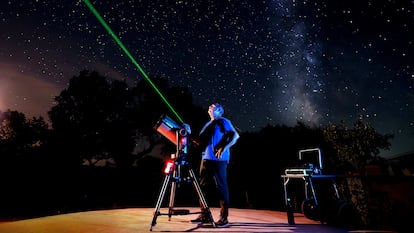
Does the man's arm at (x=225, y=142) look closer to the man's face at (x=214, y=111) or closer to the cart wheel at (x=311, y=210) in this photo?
the man's face at (x=214, y=111)

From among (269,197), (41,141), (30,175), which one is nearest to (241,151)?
(269,197)

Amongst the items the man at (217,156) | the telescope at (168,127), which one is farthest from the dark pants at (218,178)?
the telescope at (168,127)

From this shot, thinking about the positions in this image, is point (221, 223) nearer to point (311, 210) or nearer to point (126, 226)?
point (126, 226)

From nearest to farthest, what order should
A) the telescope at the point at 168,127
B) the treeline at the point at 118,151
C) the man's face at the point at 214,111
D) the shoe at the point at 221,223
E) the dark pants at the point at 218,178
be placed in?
the shoe at the point at 221,223, the dark pants at the point at 218,178, the telescope at the point at 168,127, the man's face at the point at 214,111, the treeline at the point at 118,151

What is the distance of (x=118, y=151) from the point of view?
27516 millimetres

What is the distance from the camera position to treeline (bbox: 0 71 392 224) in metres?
12.4

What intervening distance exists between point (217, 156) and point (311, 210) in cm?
211

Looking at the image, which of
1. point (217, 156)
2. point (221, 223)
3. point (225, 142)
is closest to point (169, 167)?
point (217, 156)

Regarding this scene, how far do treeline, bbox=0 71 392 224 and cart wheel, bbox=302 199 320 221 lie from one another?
781 mm

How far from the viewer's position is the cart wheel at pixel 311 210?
488 cm

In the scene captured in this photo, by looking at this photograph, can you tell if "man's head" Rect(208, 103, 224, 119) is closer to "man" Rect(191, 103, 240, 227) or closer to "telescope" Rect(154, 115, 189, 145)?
"man" Rect(191, 103, 240, 227)

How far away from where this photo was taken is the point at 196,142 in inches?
182

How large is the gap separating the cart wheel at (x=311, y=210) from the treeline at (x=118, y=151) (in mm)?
781

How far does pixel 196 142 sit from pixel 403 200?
135 inches
